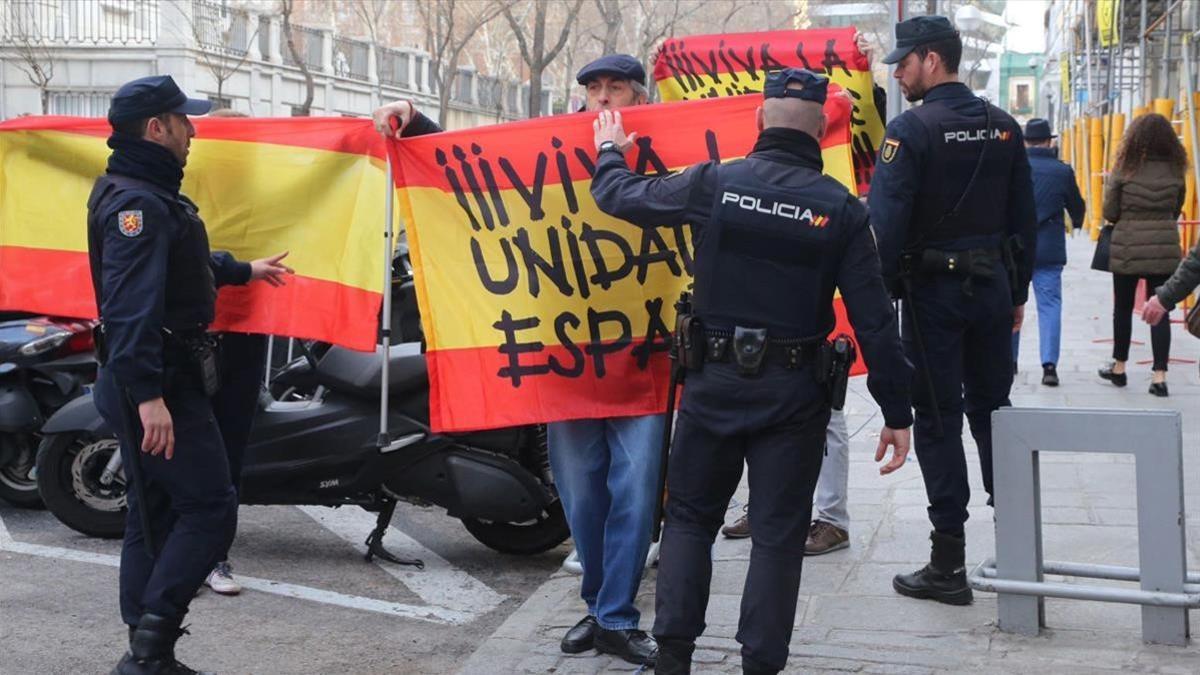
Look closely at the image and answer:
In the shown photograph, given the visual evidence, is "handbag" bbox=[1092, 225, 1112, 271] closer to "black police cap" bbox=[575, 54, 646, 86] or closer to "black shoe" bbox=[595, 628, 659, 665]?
"black police cap" bbox=[575, 54, 646, 86]

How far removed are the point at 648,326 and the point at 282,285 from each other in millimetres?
1525

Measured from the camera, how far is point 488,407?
16.9 ft

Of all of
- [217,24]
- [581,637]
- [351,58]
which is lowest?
[581,637]

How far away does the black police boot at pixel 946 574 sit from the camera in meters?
5.27

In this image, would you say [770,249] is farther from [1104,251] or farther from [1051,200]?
[1051,200]

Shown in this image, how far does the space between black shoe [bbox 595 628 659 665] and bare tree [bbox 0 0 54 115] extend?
30.2 metres

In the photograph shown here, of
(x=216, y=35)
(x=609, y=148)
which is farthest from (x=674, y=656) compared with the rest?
(x=216, y=35)

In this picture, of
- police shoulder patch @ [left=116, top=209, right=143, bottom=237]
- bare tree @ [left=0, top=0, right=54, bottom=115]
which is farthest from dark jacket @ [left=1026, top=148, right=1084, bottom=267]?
bare tree @ [left=0, top=0, right=54, bottom=115]

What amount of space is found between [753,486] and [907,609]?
1.34 metres

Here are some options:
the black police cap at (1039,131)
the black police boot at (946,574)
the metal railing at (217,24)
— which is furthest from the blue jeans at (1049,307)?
the metal railing at (217,24)

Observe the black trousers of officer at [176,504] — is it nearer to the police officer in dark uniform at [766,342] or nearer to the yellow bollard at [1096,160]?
the police officer in dark uniform at [766,342]

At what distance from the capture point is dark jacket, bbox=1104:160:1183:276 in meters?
10.2

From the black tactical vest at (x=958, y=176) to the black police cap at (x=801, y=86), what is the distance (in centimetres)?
107

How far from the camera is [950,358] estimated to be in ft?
17.1
